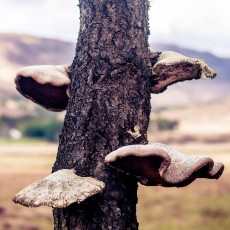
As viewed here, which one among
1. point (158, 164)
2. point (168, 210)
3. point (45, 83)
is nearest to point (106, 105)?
point (158, 164)

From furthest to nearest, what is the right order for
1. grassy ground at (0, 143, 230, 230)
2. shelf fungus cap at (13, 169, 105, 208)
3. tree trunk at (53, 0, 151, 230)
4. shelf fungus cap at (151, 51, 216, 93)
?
1. grassy ground at (0, 143, 230, 230)
2. shelf fungus cap at (151, 51, 216, 93)
3. tree trunk at (53, 0, 151, 230)
4. shelf fungus cap at (13, 169, 105, 208)

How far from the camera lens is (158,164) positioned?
8.80ft

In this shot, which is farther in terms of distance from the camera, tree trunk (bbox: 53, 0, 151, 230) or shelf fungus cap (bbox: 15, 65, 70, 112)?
shelf fungus cap (bbox: 15, 65, 70, 112)

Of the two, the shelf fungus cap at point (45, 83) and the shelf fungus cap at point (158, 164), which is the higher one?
the shelf fungus cap at point (45, 83)

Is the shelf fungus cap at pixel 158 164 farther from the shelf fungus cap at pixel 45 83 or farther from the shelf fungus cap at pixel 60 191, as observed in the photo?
the shelf fungus cap at pixel 45 83

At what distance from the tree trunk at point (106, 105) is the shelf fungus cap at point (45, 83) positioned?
180 mm

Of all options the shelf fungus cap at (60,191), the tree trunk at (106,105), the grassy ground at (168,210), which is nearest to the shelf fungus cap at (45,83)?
the tree trunk at (106,105)

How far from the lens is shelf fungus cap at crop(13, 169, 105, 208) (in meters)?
2.50

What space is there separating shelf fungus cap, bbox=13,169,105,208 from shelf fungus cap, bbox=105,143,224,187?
190 mm

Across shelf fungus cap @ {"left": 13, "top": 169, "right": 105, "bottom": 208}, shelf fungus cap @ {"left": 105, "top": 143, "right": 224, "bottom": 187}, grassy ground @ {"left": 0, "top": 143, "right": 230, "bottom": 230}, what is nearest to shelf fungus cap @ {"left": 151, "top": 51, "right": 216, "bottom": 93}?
shelf fungus cap @ {"left": 105, "top": 143, "right": 224, "bottom": 187}

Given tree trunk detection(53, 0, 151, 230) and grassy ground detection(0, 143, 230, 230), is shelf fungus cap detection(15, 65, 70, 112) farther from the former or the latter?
grassy ground detection(0, 143, 230, 230)

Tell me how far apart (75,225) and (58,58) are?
441 ft

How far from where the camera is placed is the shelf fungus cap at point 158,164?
8.46 feet

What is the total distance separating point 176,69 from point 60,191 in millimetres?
1251
